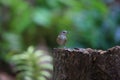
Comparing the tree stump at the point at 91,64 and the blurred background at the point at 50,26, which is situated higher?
the blurred background at the point at 50,26

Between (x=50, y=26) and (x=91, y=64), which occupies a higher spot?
(x=50, y=26)

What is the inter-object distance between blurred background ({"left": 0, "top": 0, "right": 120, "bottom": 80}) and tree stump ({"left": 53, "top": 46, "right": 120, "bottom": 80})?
2.64 metres

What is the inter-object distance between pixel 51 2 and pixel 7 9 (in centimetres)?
60

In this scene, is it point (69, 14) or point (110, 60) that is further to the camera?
point (69, 14)

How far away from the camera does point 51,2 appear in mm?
4555

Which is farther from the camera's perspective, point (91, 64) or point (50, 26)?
point (50, 26)

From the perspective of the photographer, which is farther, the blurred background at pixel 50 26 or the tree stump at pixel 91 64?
the blurred background at pixel 50 26

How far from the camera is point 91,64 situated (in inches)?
66.7

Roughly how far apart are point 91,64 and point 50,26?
2.92 metres

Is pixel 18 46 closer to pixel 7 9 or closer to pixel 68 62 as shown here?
pixel 7 9

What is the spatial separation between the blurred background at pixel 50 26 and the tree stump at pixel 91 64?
2641 millimetres

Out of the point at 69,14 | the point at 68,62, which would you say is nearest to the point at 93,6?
the point at 69,14

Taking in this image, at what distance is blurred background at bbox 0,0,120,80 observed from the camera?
4.49m

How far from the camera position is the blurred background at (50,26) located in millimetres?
4488
